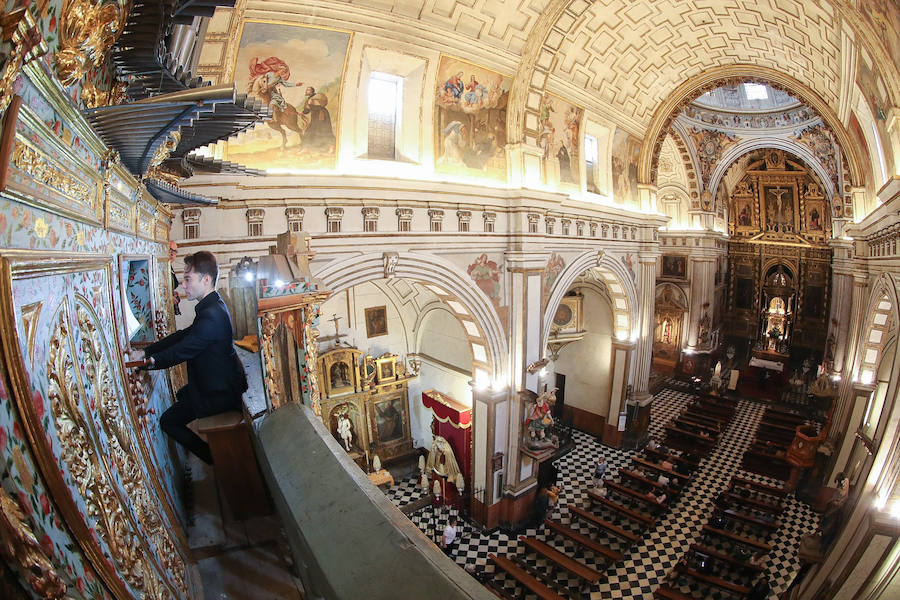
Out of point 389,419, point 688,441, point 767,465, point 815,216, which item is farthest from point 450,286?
point 815,216

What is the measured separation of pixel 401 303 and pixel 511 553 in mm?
7360

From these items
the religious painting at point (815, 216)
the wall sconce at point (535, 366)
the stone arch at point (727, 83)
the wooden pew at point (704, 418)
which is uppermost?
the stone arch at point (727, 83)

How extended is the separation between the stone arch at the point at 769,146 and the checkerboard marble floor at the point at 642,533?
42.2 ft

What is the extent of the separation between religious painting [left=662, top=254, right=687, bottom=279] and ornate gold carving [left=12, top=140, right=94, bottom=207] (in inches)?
955

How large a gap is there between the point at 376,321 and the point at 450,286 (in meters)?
4.87

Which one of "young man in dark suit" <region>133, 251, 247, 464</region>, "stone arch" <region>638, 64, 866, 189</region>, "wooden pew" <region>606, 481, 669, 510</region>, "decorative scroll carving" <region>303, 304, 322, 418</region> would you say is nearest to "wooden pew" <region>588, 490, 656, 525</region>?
"wooden pew" <region>606, 481, 669, 510</region>

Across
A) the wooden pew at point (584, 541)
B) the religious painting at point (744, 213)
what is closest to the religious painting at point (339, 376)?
the wooden pew at point (584, 541)

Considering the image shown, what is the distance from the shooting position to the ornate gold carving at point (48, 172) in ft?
4.95

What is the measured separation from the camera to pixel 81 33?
1871 millimetres

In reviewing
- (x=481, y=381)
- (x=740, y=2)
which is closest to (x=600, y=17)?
(x=740, y=2)

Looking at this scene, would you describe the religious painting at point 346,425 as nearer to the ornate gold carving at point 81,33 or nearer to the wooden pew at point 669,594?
the wooden pew at point 669,594

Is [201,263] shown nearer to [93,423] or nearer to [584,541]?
[93,423]

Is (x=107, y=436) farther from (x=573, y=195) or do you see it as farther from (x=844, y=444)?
(x=844, y=444)

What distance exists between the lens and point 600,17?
925 centimetres
